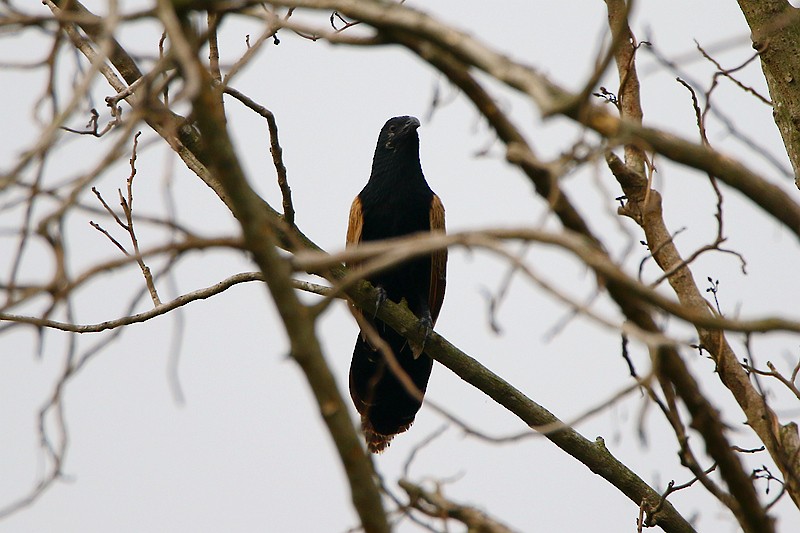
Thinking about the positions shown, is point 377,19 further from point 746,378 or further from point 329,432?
point 746,378

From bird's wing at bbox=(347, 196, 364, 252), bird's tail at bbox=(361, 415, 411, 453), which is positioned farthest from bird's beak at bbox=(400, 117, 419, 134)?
bird's tail at bbox=(361, 415, 411, 453)

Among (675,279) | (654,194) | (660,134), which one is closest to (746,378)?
(675,279)

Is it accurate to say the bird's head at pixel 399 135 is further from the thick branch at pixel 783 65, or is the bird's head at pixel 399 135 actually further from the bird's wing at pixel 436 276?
the thick branch at pixel 783 65

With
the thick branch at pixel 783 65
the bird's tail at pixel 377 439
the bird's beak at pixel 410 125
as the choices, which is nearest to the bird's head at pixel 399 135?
the bird's beak at pixel 410 125

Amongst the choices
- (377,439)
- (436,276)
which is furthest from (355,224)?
(377,439)

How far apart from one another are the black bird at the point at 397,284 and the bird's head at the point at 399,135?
0.26 ft

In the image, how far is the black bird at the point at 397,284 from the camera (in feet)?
18.3

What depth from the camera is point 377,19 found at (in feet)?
6.32

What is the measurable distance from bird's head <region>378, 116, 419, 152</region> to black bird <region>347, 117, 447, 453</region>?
8 cm

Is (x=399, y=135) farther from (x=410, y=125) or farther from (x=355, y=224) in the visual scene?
(x=355, y=224)

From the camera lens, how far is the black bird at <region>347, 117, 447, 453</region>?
5.57 m

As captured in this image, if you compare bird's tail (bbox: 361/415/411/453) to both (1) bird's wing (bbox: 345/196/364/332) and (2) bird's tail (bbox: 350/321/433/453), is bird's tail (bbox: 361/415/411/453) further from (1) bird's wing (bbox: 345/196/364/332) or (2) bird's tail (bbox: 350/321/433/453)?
(1) bird's wing (bbox: 345/196/364/332)

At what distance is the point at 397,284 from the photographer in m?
5.62

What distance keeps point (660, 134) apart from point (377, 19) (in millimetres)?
646
